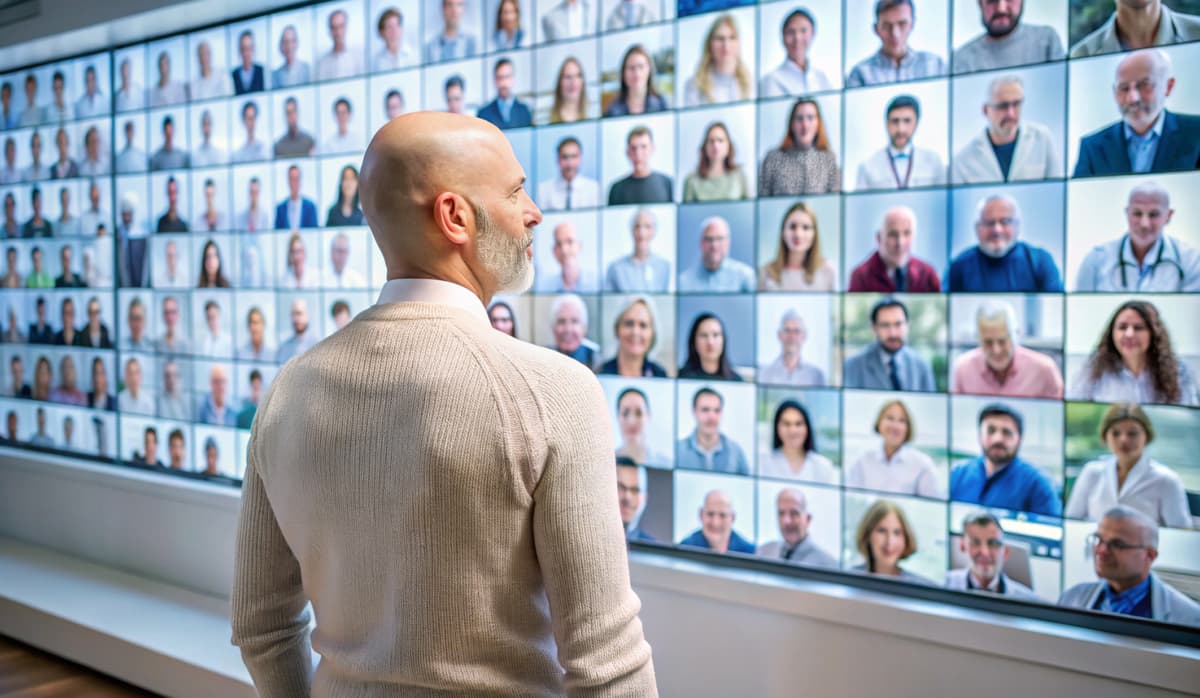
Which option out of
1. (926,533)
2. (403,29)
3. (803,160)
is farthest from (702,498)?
(403,29)

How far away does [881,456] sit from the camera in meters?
2.51

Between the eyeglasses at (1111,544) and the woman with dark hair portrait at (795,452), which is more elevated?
the woman with dark hair portrait at (795,452)

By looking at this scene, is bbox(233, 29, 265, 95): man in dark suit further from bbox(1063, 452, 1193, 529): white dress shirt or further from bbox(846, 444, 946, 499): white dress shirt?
bbox(1063, 452, 1193, 529): white dress shirt

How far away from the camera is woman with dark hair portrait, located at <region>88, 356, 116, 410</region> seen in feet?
15.2

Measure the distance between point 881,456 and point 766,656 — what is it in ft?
2.08

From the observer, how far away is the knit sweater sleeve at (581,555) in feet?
3.68

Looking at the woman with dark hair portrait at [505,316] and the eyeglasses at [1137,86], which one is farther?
the woman with dark hair portrait at [505,316]

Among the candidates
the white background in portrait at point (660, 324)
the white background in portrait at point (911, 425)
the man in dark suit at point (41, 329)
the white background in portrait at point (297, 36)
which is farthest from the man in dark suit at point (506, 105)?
the man in dark suit at point (41, 329)

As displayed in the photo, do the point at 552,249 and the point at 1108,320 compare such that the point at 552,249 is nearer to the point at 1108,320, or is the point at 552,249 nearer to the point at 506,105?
the point at 506,105

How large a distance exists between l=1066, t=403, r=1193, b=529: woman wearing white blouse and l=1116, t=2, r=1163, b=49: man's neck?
0.82 m

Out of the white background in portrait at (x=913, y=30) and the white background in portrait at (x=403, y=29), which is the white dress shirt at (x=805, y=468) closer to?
the white background in portrait at (x=913, y=30)

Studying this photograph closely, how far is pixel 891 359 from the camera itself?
2479 mm

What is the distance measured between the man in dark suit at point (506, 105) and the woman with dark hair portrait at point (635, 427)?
996 millimetres

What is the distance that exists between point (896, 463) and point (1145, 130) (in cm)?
98
